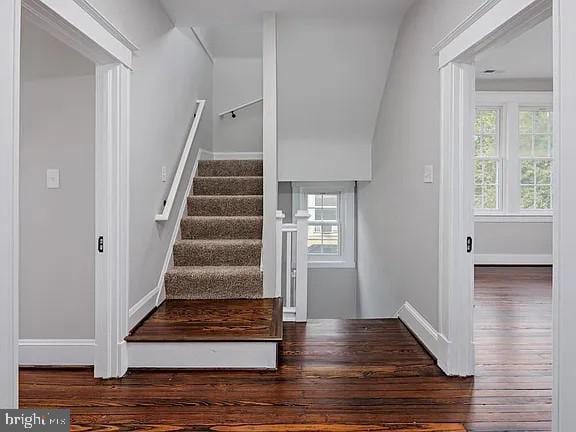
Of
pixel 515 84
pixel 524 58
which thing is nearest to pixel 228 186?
pixel 524 58

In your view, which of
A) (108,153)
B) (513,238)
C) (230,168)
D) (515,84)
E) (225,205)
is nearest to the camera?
(108,153)

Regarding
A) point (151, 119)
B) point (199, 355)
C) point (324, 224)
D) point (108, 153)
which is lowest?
point (199, 355)

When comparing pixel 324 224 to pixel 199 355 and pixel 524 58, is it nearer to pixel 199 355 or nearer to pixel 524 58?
pixel 524 58

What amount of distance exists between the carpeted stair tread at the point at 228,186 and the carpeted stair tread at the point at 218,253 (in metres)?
0.98

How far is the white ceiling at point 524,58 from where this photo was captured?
16.3 feet

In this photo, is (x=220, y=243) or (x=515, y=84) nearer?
(x=220, y=243)

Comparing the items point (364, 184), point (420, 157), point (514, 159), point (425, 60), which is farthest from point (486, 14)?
point (514, 159)

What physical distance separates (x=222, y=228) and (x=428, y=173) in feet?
6.93

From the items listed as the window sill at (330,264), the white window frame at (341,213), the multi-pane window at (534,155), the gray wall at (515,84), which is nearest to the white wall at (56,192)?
the white window frame at (341,213)

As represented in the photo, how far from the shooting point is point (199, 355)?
321 centimetres

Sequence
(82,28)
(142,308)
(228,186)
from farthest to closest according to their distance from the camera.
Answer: (228,186) < (142,308) < (82,28)

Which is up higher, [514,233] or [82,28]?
[82,28]

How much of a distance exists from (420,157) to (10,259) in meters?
2.73

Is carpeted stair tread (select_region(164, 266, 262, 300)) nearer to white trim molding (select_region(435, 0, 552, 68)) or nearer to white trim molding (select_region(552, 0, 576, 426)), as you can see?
white trim molding (select_region(435, 0, 552, 68))
